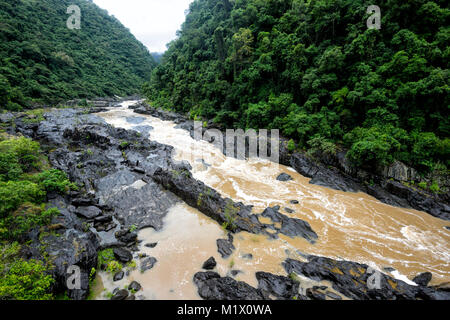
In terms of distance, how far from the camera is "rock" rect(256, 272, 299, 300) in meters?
6.62

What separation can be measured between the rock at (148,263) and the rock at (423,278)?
35.0 ft

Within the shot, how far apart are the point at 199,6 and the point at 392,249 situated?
65.6 metres

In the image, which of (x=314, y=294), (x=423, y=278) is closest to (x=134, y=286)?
(x=314, y=294)

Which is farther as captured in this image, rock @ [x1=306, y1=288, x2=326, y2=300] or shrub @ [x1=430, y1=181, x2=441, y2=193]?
shrub @ [x1=430, y1=181, x2=441, y2=193]

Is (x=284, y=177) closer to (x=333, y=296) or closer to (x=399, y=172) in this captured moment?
(x=399, y=172)

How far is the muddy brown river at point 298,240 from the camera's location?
7.45 metres

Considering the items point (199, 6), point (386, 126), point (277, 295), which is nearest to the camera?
point (277, 295)

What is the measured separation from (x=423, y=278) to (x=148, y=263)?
11.2 meters

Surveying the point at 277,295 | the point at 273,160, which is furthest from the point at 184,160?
the point at 277,295

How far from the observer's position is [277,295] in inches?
260

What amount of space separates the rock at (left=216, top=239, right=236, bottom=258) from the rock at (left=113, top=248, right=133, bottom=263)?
3875 mm

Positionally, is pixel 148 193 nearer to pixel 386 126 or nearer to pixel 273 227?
pixel 273 227

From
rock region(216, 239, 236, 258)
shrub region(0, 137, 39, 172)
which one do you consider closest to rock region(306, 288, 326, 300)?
rock region(216, 239, 236, 258)

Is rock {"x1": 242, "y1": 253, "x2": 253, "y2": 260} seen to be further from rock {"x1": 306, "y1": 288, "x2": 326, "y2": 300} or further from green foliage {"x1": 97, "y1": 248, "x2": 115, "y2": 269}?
green foliage {"x1": 97, "y1": 248, "x2": 115, "y2": 269}
